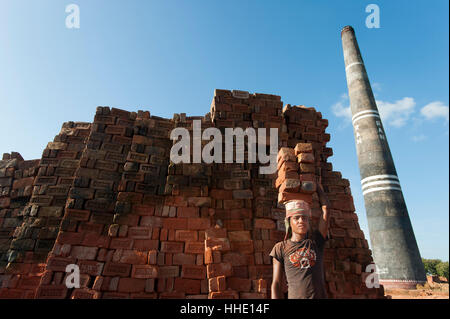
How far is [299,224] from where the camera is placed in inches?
157

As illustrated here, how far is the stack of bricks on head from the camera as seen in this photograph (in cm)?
511

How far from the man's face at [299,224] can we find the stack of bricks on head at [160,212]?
0.50 m

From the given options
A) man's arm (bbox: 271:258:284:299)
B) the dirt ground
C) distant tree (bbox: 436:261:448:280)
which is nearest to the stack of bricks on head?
man's arm (bbox: 271:258:284:299)

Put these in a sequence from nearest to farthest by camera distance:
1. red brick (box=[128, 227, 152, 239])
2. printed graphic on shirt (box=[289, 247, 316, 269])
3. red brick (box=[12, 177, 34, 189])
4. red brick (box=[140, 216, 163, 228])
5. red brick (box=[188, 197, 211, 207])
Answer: printed graphic on shirt (box=[289, 247, 316, 269])
red brick (box=[128, 227, 152, 239])
red brick (box=[140, 216, 163, 228])
red brick (box=[188, 197, 211, 207])
red brick (box=[12, 177, 34, 189])

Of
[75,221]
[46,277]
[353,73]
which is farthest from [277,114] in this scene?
[353,73]

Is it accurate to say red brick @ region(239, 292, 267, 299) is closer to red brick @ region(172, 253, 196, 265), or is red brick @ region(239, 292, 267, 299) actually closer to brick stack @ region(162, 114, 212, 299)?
brick stack @ region(162, 114, 212, 299)

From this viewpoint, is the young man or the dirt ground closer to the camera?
the young man

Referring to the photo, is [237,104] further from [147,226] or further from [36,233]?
[36,233]

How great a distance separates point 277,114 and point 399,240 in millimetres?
10889

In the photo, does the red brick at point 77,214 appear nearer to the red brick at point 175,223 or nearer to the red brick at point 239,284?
the red brick at point 175,223

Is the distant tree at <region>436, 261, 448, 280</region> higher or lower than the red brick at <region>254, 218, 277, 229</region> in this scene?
higher

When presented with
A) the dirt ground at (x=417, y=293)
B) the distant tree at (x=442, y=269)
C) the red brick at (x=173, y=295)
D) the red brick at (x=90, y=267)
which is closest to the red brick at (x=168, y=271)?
the red brick at (x=173, y=295)

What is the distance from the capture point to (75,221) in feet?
18.3
